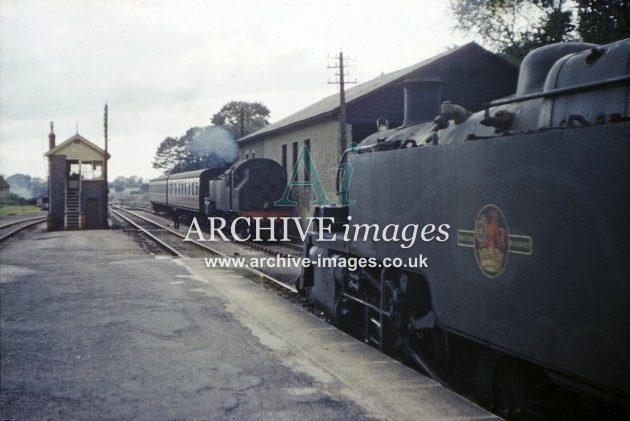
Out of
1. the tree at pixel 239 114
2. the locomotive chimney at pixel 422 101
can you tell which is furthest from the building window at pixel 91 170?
the tree at pixel 239 114

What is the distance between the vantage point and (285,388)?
543 centimetres

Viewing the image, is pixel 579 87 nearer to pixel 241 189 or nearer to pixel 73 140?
pixel 241 189

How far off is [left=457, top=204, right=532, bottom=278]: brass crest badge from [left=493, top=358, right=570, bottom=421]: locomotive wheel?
2.40 ft

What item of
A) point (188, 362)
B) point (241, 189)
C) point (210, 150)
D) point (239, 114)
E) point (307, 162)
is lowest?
point (188, 362)

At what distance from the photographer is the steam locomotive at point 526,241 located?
10.8 feet

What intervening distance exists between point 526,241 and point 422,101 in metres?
3.68

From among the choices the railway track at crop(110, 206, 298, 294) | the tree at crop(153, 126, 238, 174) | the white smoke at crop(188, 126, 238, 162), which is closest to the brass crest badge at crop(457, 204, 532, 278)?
the railway track at crop(110, 206, 298, 294)

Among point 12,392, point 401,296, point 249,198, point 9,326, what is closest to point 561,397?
point 401,296

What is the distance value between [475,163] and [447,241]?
0.73 m

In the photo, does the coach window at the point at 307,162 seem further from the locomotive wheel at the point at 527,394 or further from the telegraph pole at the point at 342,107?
the locomotive wheel at the point at 527,394

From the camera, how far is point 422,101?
725 centimetres

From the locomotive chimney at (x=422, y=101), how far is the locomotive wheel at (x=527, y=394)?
343cm

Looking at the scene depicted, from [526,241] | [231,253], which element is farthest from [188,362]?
[231,253]

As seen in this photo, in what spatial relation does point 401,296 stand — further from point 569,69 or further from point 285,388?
point 569,69
